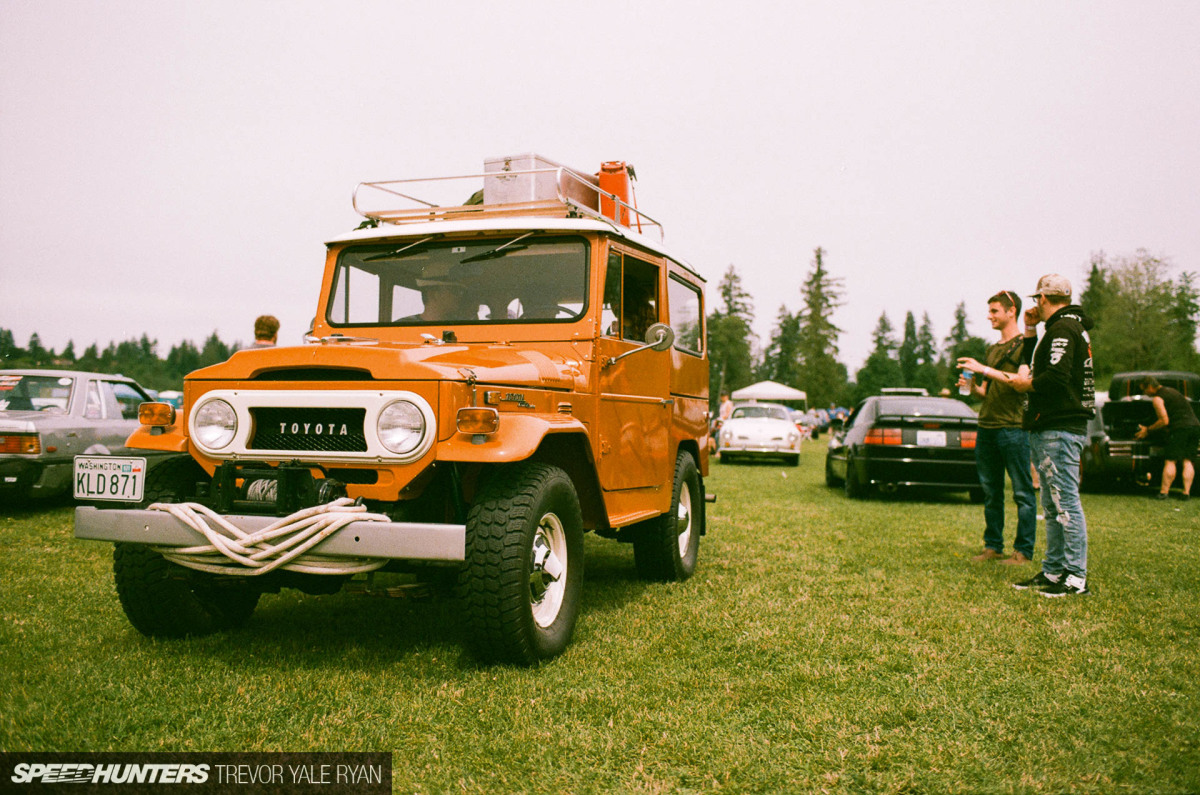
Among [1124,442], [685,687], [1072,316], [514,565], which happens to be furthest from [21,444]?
[1124,442]

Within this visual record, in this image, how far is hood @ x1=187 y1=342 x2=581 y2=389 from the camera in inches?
140

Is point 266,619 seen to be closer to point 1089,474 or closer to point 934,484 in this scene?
point 934,484

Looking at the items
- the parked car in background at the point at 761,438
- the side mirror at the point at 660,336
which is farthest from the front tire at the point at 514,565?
the parked car in background at the point at 761,438

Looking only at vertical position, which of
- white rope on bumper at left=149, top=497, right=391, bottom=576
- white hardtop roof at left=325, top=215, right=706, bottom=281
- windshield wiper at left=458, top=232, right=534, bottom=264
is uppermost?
white hardtop roof at left=325, top=215, right=706, bottom=281

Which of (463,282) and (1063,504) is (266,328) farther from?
(1063,504)

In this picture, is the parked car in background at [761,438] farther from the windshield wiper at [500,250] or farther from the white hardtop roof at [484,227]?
the windshield wiper at [500,250]

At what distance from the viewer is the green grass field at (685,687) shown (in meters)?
2.87

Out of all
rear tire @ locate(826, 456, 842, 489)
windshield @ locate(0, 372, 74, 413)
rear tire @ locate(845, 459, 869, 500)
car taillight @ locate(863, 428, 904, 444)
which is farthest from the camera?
rear tire @ locate(826, 456, 842, 489)

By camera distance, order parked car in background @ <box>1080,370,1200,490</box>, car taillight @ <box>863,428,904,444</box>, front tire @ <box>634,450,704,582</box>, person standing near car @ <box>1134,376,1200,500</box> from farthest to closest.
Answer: parked car in background @ <box>1080,370,1200,490</box>
person standing near car @ <box>1134,376,1200,500</box>
car taillight @ <box>863,428,904,444</box>
front tire @ <box>634,450,704,582</box>

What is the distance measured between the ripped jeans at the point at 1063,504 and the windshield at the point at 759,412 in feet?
48.0

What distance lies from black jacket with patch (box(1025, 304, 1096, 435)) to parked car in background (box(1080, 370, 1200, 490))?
284 inches

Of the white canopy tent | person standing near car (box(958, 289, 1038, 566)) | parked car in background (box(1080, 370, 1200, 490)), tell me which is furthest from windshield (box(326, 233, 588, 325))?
the white canopy tent

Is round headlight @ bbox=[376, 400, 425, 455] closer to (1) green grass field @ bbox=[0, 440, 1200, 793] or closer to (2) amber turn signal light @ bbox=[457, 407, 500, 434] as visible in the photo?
Result: (2) amber turn signal light @ bbox=[457, 407, 500, 434]

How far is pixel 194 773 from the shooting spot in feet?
8.93
